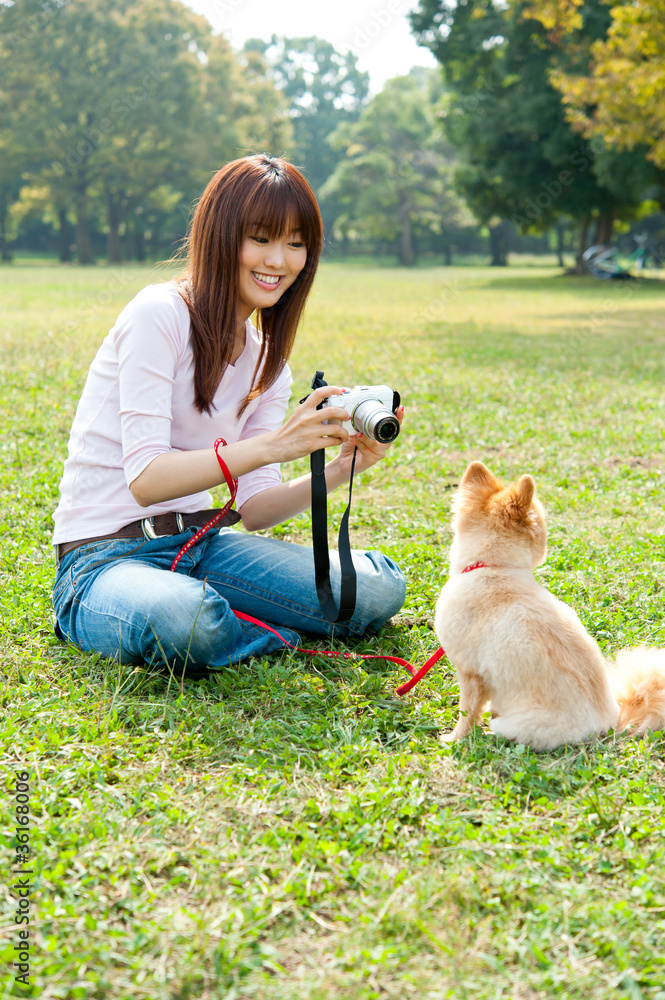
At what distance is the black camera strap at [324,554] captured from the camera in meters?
2.82

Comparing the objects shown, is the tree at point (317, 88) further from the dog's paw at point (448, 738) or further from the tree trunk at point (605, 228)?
the dog's paw at point (448, 738)

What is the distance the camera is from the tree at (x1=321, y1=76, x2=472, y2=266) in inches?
1973

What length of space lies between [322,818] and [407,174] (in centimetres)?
5285

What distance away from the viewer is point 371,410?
258 cm

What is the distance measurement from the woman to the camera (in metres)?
0.06

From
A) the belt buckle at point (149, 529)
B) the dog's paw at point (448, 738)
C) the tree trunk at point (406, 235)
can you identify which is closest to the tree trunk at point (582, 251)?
the tree trunk at point (406, 235)

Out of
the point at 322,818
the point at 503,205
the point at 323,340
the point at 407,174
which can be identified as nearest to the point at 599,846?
the point at 322,818

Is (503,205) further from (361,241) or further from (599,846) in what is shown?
(361,241)

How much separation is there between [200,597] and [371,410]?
0.88 m

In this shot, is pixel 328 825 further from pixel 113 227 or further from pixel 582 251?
pixel 113 227

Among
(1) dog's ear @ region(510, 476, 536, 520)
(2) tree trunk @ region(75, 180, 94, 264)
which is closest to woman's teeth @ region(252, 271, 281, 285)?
(1) dog's ear @ region(510, 476, 536, 520)

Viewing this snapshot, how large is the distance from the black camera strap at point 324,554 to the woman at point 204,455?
5.8 inches

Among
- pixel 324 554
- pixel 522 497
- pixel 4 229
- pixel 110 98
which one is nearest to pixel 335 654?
pixel 324 554

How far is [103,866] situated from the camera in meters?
1.89
